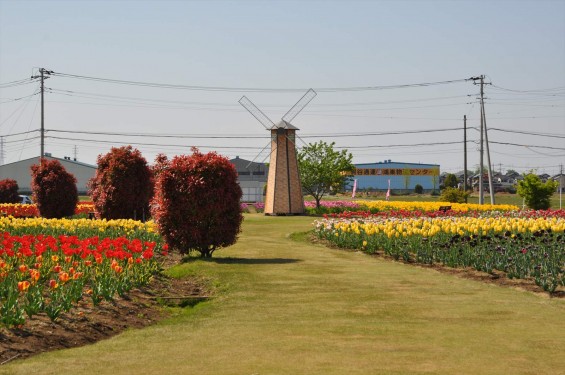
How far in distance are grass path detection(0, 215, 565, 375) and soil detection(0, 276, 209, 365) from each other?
0.34 meters

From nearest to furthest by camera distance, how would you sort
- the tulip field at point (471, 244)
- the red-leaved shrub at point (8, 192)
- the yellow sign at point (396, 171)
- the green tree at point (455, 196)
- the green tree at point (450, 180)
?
the tulip field at point (471, 244) → the red-leaved shrub at point (8, 192) → the green tree at point (455, 196) → the green tree at point (450, 180) → the yellow sign at point (396, 171)

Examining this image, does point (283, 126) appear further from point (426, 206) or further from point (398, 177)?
point (398, 177)

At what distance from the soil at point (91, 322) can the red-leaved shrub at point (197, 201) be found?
16.1 ft

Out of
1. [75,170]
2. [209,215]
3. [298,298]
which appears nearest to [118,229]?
[209,215]

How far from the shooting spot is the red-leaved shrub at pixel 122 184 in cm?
3244

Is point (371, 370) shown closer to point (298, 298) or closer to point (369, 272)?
point (298, 298)

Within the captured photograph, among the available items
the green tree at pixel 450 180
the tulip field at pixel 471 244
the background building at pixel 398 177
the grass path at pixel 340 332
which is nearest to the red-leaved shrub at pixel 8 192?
the tulip field at pixel 471 244

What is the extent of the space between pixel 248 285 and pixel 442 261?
6755mm

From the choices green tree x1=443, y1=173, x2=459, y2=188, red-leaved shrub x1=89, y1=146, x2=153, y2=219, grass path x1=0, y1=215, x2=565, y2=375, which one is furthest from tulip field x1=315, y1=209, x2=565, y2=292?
green tree x1=443, y1=173, x2=459, y2=188

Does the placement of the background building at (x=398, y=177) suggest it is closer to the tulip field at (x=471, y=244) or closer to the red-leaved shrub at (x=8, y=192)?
the red-leaved shrub at (x=8, y=192)

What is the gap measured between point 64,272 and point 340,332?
492 cm

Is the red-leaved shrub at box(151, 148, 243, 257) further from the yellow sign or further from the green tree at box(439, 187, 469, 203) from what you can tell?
the yellow sign

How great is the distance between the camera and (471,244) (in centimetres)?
2072

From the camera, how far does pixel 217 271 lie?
1833 cm
